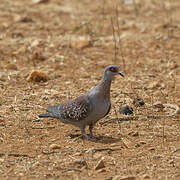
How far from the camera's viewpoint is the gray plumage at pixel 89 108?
5758 mm

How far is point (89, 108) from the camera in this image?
5.76 metres

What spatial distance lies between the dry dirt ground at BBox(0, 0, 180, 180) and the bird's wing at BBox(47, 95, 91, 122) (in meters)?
0.25

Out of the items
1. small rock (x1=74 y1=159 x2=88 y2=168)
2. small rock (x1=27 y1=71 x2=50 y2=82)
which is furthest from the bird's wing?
small rock (x1=27 y1=71 x2=50 y2=82)

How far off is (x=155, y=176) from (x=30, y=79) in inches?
153

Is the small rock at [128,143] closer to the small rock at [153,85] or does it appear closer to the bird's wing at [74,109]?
the bird's wing at [74,109]

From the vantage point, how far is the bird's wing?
5770mm

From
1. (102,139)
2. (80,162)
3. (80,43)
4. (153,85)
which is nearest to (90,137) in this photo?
(102,139)

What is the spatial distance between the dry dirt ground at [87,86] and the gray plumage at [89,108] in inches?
8.5

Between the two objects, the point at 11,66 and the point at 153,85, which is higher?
the point at 11,66

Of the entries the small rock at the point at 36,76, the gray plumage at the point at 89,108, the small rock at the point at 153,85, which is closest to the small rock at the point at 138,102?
the small rock at the point at 153,85

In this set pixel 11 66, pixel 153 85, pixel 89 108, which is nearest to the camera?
pixel 89 108

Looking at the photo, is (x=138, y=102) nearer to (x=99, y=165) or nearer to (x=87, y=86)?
(x=87, y=86)

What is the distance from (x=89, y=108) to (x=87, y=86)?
2314 millimetres

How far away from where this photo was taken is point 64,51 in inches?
382
